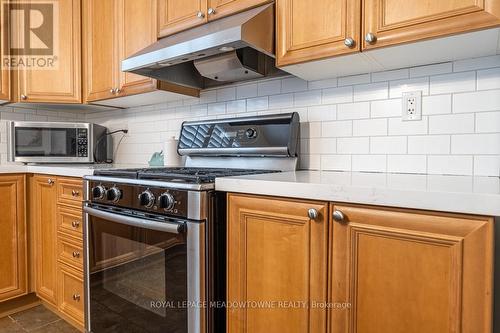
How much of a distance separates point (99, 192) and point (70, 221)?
47cm

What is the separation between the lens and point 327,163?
5.07 feet

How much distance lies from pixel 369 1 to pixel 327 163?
704 millimetres

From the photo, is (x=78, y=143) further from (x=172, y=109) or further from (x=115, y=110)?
(x=172, y=109)

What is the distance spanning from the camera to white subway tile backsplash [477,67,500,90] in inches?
46.1

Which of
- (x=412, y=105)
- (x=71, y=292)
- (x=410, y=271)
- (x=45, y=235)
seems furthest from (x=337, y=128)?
(x=45, y=235)

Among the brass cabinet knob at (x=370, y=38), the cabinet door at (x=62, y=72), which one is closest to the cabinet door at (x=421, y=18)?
the brass cabinet knob at (x=370, y=38)

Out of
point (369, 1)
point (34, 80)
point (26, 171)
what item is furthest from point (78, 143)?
point (369, 1)

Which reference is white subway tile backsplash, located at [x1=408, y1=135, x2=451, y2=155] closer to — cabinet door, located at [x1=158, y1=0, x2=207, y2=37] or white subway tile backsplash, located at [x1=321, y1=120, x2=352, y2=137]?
white subway tile backsplash, located at [x1=321, y1=120, x2=352, y2=137]

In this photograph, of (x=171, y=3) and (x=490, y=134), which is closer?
(x=490, y=134)

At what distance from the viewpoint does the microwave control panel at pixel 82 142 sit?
2.28 metres

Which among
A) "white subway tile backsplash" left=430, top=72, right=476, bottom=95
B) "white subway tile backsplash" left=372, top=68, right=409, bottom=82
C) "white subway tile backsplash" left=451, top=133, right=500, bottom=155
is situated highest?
"white subway tile backsplash" left=372, top=68, right=409, bottom=82

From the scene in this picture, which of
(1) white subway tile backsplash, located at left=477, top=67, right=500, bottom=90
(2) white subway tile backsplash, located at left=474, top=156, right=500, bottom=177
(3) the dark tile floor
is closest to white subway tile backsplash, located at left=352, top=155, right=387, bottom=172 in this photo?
(2) white subway tile backsplash, located at left=474, top=156, right=500, bottom=177

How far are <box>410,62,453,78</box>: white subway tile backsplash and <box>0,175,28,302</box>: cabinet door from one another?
2.26 metres

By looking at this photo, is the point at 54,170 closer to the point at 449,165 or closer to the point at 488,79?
the point at 449,165
